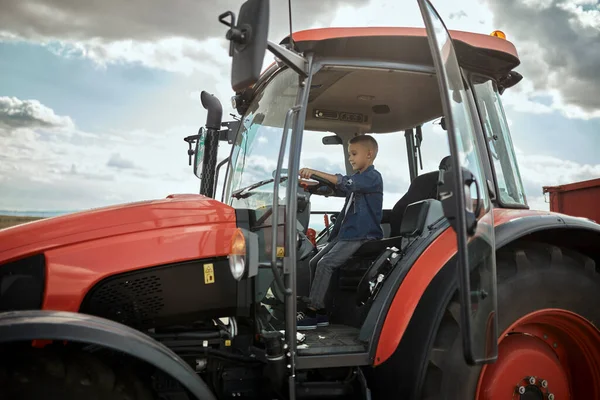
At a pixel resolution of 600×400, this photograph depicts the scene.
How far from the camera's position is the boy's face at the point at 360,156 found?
342 centimetres

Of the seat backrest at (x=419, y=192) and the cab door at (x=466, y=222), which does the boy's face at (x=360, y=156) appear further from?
the cab door at (x=466, y=222)

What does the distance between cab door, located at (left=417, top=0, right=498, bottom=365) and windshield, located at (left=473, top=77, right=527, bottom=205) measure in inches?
22.5

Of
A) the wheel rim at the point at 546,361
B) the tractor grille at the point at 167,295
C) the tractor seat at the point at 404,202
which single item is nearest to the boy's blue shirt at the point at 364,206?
the tractor seat at the point at 404,202

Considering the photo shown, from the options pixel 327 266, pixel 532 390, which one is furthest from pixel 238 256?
pixel 532 390

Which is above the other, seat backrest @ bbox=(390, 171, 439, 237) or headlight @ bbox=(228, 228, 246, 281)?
seat backrest @ bbox=(390, 171, 439, 237)

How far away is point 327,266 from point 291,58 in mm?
1310

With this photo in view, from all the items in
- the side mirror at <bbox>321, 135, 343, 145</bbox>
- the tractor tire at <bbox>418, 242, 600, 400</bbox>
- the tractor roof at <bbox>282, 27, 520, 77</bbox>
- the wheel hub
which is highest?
the tractor roof at <bbox>282, 27, 520, 77</bbox>

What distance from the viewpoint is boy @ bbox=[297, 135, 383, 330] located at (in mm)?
3168

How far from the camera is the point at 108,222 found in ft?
8.34

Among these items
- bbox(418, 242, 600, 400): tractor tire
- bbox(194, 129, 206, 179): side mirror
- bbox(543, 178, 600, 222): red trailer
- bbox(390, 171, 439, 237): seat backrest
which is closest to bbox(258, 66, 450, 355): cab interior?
bbox(390, 171, 439, 237): seat backrest

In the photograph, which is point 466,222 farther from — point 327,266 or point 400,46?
point 327,266

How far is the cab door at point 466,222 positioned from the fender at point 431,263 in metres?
0.32

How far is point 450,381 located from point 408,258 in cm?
62

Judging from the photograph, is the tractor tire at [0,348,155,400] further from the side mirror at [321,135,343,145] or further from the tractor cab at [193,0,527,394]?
the side mirror at [321,135,343,145]
